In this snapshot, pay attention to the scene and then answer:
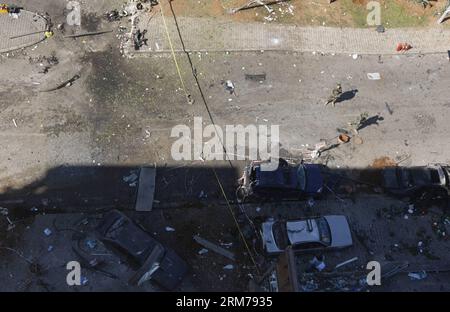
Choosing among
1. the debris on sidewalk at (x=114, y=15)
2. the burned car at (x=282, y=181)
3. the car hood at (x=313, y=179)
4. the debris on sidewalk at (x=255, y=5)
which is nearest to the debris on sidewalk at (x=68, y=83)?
the debris on sidewalk at (x=114, y=15)

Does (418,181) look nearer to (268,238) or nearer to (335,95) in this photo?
(335,95)

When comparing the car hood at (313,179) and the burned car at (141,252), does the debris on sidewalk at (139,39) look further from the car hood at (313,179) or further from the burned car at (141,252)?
the car hood at (313,179)

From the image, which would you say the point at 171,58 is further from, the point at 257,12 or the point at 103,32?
the point at 257,12

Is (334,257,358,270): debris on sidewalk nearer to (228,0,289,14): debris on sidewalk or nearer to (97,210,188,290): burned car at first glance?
(97,210,188,290): burned car

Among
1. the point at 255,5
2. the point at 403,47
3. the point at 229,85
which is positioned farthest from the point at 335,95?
the point at 255,5

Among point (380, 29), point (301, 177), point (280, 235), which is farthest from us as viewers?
point (380, 29)

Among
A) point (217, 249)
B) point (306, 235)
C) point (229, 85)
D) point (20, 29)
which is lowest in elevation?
point (217, 249)
